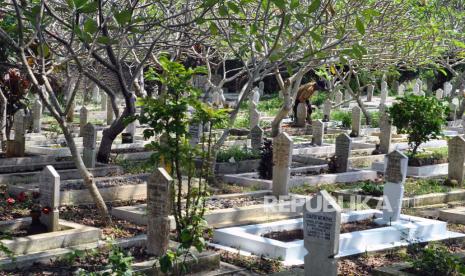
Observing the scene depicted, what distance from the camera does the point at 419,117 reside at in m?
17.9

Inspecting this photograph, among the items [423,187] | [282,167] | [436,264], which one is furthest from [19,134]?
[436,264]

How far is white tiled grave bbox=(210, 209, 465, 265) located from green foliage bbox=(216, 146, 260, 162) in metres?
5.07

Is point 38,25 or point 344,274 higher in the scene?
point 38,25

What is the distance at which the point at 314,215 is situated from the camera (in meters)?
8.63

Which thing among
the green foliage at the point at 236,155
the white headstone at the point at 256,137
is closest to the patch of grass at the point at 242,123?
the white headstone at the point at 256,137

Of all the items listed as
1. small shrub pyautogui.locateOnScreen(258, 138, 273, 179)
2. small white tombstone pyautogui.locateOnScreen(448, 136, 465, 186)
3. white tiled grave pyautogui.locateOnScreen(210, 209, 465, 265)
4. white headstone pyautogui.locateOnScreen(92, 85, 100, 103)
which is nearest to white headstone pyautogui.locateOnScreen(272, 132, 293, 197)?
small shrub pyautogui.locateOnScreen(258, 138, 273, 179)

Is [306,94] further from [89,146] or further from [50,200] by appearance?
[50,200]

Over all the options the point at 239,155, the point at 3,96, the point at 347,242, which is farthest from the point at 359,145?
the point at 347,242

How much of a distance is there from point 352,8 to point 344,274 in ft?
23.8

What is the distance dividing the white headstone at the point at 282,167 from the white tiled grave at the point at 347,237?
1.82m

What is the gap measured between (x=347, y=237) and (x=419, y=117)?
779 centimetres

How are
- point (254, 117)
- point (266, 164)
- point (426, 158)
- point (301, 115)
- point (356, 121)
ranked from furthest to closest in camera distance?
point (301, 115)
point (356, 121)
point (254, 117)
point (426, 158)
point (266, 164)

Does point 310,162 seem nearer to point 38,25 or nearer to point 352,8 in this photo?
point 352,8

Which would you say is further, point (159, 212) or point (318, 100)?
point (318, 100)
